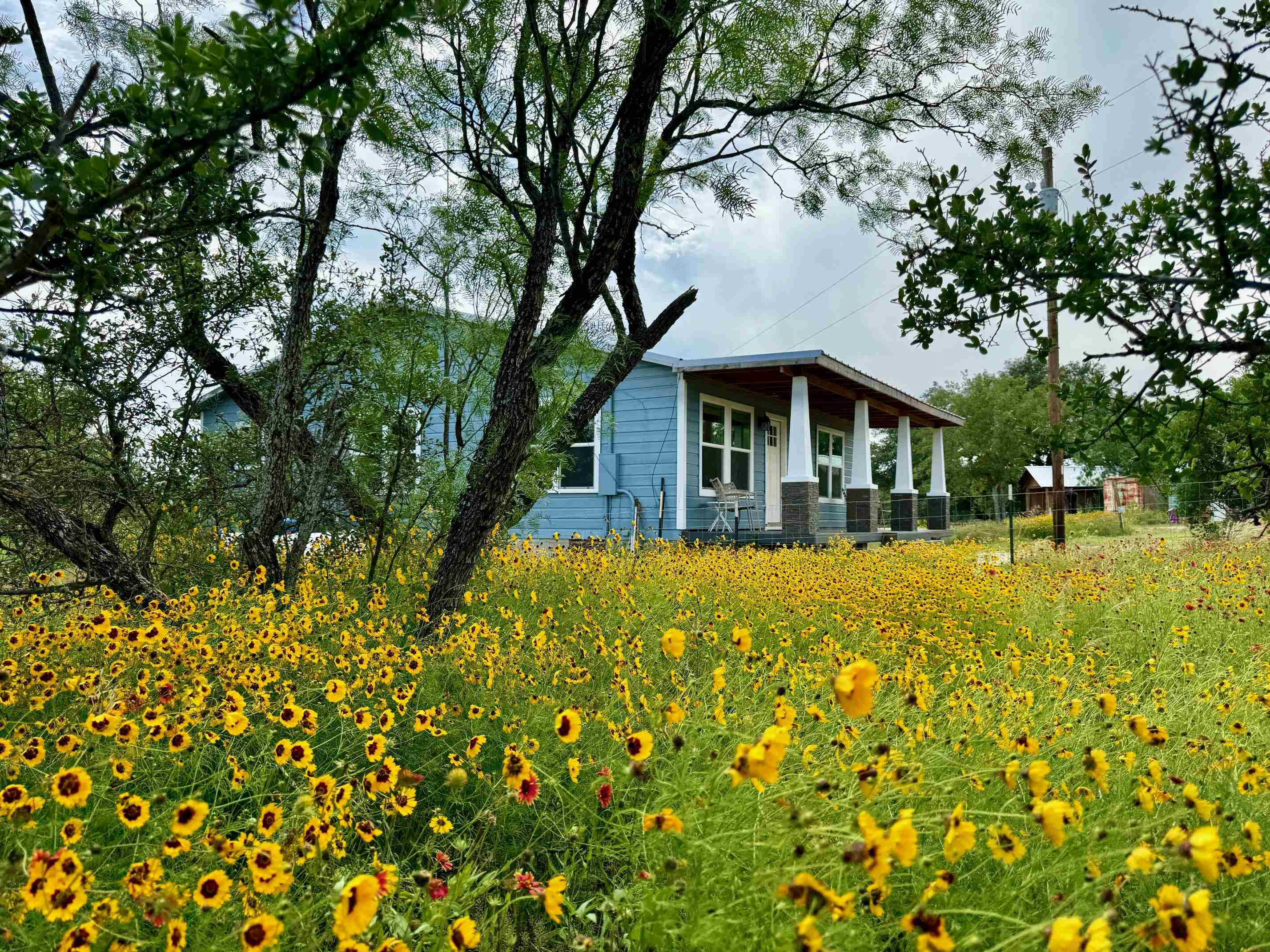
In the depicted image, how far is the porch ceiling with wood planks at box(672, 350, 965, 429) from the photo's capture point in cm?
1150

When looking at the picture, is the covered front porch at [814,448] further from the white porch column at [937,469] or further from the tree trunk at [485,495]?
the tree trunk at [485,495]

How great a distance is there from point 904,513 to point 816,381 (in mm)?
4713

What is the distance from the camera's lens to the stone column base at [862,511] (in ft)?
46.0

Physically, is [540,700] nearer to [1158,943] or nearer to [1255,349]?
[1158,943]

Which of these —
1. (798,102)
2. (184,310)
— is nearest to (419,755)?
(184,310)

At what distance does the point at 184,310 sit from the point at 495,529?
250 centimetres

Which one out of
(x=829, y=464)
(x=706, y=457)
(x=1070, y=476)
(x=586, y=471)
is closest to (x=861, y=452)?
(x=829, y=464)

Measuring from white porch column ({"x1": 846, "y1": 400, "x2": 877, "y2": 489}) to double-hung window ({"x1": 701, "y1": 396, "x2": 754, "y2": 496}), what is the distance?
6.61ft

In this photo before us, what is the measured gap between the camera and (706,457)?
13.1 m

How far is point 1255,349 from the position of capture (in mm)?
2178

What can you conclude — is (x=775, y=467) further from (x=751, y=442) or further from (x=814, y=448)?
(x=814, y=448)

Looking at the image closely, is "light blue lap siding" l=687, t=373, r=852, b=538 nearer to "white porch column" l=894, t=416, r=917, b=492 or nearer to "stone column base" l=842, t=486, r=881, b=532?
"white porch column" l=894, t=416, r=917, b=492

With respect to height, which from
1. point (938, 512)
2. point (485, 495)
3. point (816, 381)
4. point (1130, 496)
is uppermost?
point (816, 381)

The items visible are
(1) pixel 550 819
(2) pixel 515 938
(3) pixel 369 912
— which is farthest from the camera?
(1) pixel 550 819
